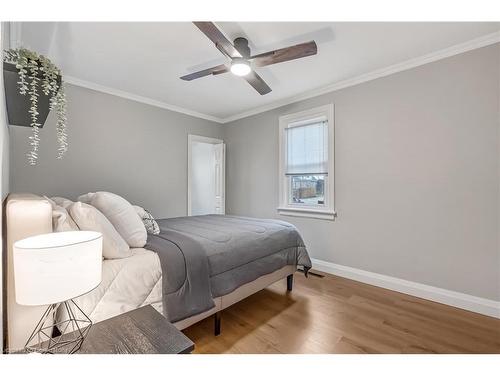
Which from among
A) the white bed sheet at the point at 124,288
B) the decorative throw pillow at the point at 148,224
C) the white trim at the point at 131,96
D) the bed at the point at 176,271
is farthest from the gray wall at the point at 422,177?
the white bed sheet at the point at 124,288

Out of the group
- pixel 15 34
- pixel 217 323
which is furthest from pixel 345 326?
pixel 15 34

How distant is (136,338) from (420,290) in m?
2.78

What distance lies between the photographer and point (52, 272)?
78 cm

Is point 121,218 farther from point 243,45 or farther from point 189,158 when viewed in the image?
point 189,158

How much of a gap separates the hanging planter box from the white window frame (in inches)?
112

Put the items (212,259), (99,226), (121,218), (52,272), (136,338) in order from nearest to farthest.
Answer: (52,272) → (136,338) → (99,226) → (121,218) → (212,259)

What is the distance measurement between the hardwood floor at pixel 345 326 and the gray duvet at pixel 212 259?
1.26 ft

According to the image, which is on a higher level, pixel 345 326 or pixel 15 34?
pixel 15 34

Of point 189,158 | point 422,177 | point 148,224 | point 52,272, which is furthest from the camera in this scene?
point 189,158

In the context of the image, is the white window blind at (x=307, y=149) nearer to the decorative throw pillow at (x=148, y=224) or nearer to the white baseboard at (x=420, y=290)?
the white baseboard at (x=420, y=290)

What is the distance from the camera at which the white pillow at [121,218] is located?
1.68 m

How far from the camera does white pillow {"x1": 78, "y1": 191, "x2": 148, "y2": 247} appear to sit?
1676mm

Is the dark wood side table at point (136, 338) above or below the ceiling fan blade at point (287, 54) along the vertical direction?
below
